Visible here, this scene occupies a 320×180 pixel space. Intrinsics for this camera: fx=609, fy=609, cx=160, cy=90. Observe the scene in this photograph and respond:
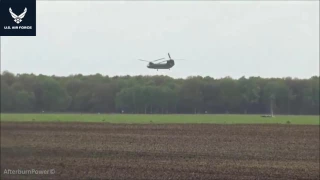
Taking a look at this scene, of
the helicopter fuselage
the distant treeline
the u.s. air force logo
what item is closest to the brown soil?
the u.s. air force logo

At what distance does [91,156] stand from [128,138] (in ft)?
41.6

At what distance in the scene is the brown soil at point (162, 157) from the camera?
11070 millimetres

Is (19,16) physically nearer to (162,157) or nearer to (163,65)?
(162,157)

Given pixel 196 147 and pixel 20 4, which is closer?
pixel 20 4

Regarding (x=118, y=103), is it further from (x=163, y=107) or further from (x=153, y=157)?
(x=153, y=157)

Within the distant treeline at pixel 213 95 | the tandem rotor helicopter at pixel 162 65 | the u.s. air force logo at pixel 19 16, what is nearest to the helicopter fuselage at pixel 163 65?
the tandem rotor helicopter at pixel 162 65

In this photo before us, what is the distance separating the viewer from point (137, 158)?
27469mm

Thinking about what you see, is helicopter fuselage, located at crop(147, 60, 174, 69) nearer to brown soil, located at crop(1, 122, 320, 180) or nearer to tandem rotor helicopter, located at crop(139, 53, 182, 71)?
tandem rotor helicopter, located at crop(139, 53, 182, 71)

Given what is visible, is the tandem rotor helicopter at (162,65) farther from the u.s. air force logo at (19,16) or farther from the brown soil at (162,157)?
the u.s. air force logo at (19,16)

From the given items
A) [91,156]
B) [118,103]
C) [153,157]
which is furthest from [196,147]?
[118,103]

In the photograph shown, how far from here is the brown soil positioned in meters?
11.1

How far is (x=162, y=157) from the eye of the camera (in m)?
→ 28.0

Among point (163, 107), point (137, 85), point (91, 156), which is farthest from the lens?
point (163, 107)

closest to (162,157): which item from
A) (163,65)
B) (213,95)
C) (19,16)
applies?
(19,16)
